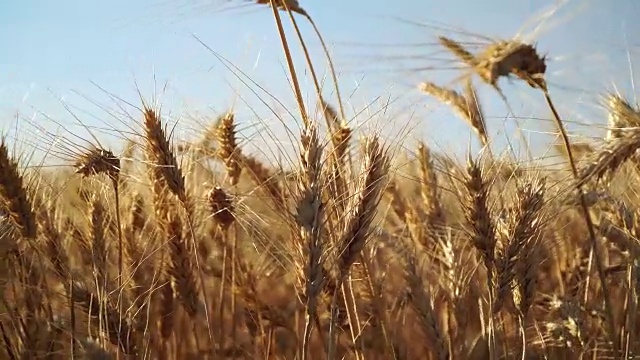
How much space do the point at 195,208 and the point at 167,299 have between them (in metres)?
0.37

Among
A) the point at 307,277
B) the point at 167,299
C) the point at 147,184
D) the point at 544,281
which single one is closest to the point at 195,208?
the point at 147,184

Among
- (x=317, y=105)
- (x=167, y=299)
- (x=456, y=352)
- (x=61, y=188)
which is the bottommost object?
Result: (x=456, y=352)

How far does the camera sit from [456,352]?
2.37 meters

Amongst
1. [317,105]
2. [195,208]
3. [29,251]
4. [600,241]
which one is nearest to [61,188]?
[29,251]

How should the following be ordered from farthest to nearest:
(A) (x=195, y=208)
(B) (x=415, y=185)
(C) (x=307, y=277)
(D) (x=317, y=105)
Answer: (B) (x=415, y=185) → (A) (x=195, y=208) → (D) (x=317, y=105) → (C) (x=307, y=277)

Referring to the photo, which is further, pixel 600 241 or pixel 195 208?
pixel 600 241

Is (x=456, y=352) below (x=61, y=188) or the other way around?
below

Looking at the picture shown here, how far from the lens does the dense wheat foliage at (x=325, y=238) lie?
157 cm

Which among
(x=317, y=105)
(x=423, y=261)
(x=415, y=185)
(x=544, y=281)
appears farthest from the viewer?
(x=415, y=185)

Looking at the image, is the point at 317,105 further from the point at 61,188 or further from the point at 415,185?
the point at 415,185

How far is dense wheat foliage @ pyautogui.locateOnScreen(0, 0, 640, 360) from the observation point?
1.57 meters

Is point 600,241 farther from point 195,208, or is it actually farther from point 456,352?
point 195,208

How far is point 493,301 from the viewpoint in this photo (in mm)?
1709

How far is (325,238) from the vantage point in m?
1.63
